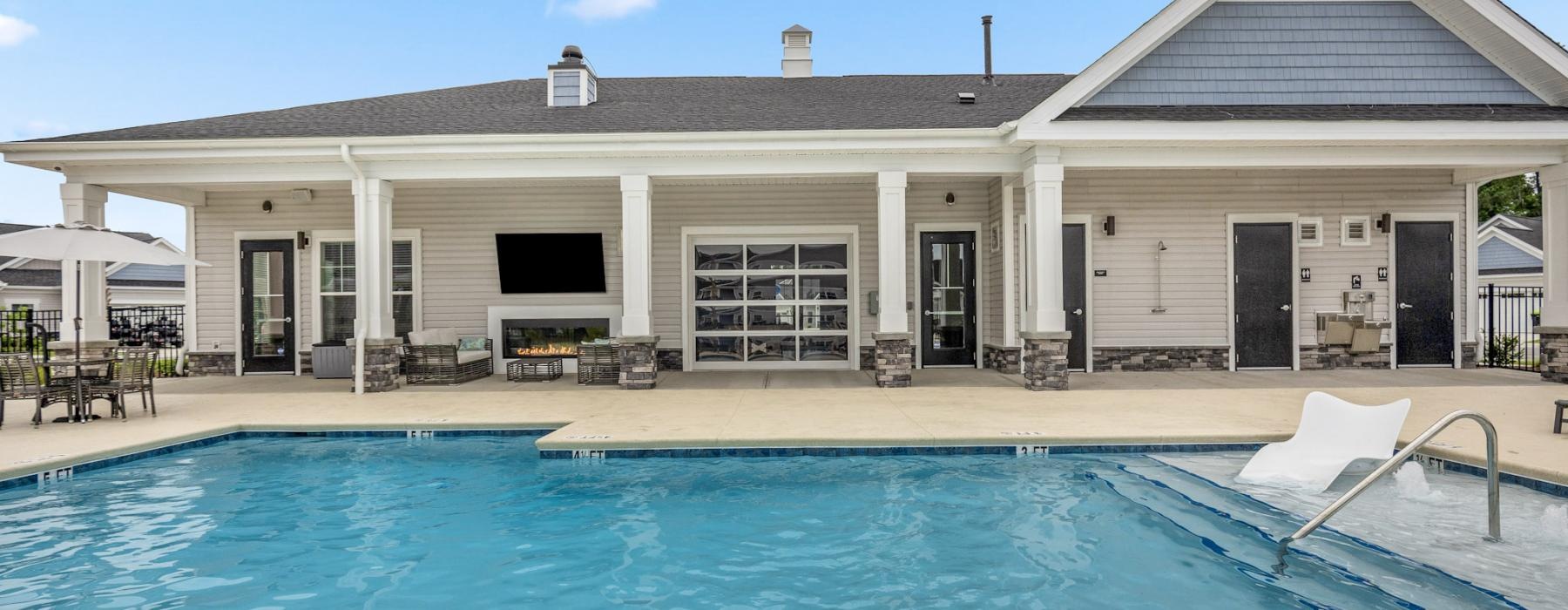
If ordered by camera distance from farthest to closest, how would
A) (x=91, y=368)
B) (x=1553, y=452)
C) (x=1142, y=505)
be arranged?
(x=91, y=368) → (x=1553, y=452) → (x=1142, y=505)

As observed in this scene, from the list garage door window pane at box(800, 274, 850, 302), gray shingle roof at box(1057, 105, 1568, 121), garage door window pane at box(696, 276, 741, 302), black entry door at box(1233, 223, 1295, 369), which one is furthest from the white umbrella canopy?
black entry door at box(1233, 223, 1295, 369)

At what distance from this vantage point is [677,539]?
4.20m

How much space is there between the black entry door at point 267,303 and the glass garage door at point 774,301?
5.91 meters

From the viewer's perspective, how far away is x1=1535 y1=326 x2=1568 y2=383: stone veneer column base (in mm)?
8797

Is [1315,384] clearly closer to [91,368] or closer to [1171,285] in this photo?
[1171,285]

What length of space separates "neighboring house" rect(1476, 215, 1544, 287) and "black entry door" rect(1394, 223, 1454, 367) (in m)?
9.70

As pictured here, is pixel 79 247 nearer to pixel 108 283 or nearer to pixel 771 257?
pixel 771 257

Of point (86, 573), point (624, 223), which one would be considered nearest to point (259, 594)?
point (86, 573)

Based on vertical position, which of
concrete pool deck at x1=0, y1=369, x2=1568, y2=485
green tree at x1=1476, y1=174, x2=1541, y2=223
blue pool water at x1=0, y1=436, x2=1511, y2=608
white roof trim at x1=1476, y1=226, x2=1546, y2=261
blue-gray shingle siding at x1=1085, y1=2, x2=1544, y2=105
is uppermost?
green tree at x1=1476, y1=174, x2=1541, y2=223

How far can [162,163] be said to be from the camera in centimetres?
877

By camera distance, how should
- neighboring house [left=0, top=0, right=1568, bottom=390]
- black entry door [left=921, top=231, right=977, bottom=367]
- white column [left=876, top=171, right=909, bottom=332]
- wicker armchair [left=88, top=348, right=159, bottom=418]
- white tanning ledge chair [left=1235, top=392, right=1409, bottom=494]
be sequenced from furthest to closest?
black entry door [left=921, top=231, right=977, bottom=367] → white column [left=876, top=171, right=909, bottom=332] → neighboring house [left=0, top=0, right=1568, bottom=390] → wicker armchair [left=88, top=348, right=159, bottom=418] → white tanning ledge chair [left=1235, top=392, right=1409, bottom=494]

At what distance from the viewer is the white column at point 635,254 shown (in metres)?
8.88

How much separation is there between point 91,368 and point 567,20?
183ft

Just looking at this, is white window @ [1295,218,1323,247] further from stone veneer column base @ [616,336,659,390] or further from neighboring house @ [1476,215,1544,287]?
neighboring house @ [1476,215,1544,287]
